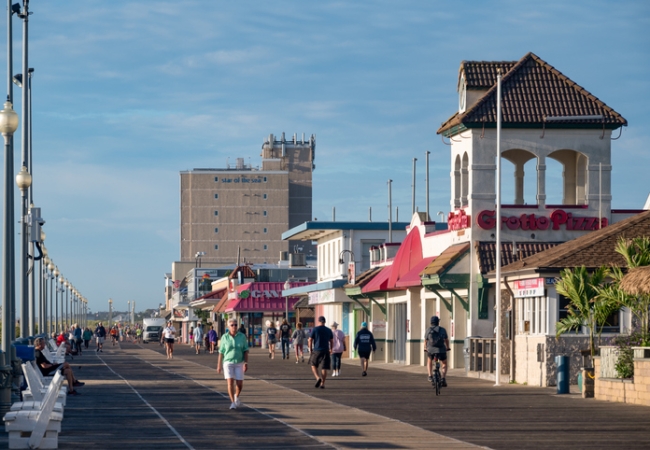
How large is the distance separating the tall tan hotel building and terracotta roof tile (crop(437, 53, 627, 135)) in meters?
129

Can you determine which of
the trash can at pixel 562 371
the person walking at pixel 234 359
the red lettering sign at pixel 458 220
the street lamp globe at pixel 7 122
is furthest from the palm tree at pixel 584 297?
the street lamp globe at pixel 7 122

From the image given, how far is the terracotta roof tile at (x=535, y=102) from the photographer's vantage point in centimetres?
3703

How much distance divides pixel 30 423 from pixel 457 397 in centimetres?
1226

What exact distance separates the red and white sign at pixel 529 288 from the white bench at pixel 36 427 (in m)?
16.7

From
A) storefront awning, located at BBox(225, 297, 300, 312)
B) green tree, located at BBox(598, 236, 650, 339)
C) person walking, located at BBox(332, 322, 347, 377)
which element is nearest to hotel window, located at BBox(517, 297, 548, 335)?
green tree, located at BBox(598, 236, 650, 339)

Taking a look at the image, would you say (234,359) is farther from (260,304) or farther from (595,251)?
(260,304)

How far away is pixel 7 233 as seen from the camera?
914 inches

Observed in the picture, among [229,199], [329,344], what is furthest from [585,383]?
[229,199]

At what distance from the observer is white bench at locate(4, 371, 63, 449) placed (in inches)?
600

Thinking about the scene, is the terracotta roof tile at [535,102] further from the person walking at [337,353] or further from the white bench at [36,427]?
the white bench at [36,427]

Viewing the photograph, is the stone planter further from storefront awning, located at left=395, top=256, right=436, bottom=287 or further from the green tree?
storefront awning, located at left=395, top=256, right=436, bottom=287

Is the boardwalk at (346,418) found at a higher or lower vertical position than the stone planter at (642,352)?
lower

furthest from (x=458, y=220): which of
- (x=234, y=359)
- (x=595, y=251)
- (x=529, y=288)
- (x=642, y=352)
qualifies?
(x=234, y=359)

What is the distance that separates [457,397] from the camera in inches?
1016
